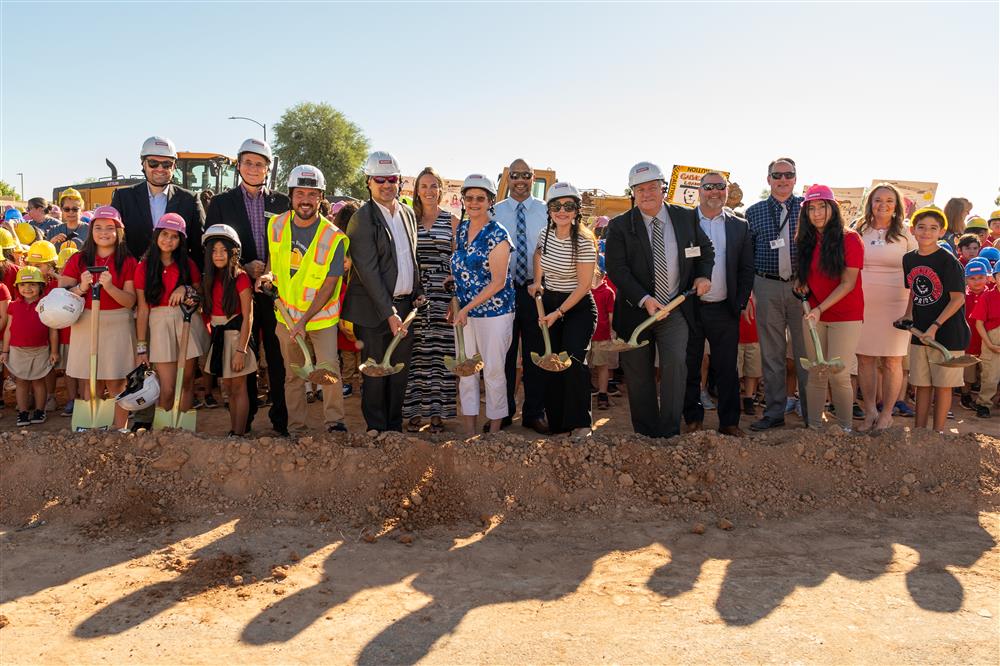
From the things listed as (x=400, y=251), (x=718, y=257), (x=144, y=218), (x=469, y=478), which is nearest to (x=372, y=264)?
(x=400, y=251)

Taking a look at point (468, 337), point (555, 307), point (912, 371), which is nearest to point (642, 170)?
point (555, 307)

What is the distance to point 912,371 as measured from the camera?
225 inches

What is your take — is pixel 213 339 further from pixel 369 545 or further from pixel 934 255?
pixel 934 255

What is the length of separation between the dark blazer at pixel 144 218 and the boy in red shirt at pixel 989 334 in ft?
23.0

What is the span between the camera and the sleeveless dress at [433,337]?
555 centimetres

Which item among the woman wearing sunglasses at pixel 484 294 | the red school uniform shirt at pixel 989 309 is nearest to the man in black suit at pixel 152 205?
the woman wearing sunglasses at pixel 484 294

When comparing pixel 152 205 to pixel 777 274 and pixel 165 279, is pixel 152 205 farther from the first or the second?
pixel 777 274

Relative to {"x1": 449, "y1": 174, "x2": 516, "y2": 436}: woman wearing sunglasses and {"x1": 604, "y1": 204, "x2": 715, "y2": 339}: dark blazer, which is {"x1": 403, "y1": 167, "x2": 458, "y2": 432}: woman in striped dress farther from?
{"x1": 604, "y1": 204, "x2": 715, "y2": 339}: dark blazer

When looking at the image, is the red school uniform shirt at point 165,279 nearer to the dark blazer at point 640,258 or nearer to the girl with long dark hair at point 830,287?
the dark blazer at point 640,258

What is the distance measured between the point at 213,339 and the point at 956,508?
5134 mm

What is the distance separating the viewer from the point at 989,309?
704 cm

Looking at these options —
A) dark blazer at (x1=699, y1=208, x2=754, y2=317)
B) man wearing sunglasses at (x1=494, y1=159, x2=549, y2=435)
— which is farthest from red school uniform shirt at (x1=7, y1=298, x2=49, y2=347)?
dark blazer at (x1=699, y1=208, x2=754, y2=317)

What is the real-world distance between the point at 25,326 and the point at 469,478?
419cm

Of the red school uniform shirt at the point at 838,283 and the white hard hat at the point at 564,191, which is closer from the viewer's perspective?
the white hard hat at the point at 564,191
